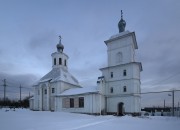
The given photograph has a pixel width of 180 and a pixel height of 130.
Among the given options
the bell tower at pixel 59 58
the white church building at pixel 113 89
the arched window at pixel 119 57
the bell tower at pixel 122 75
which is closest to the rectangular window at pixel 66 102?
the white church building at pixel 113 89

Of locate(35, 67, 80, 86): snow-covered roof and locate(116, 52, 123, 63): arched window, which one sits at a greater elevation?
locate(116, 52, 123, 63): arched window

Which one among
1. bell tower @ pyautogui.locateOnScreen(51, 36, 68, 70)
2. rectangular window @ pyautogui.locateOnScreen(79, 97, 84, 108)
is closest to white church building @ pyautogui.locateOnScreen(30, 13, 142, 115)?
rectangular window @ pyautogui.locateOnScreen(79, 97, 84, 108)

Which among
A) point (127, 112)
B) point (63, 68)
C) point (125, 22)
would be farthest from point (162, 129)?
point (63, 68)

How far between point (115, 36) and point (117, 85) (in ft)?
30.6

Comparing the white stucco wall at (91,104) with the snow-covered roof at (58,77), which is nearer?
the white stucco wall at (91,104)

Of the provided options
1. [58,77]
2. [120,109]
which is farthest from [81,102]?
[58,77]

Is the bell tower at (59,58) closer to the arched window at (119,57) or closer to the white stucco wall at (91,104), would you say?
the white stucco wall at (91,104)

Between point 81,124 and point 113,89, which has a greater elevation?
point 113,89

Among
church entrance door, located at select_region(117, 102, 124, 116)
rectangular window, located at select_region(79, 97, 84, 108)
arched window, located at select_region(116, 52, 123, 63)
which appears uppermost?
arched window, located at select_region(116, 52, 123, 63)

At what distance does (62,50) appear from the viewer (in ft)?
153

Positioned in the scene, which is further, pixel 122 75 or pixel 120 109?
pixel 120 109

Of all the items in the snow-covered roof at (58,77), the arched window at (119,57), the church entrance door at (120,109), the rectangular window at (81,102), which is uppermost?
the arched window at (119,57)

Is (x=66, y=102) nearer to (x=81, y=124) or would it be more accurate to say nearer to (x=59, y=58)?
(x=59, y=58)

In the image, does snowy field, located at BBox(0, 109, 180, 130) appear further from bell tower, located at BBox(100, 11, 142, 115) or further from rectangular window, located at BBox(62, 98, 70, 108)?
rectangular window, located at BBox(62, 98, 70, 108)
